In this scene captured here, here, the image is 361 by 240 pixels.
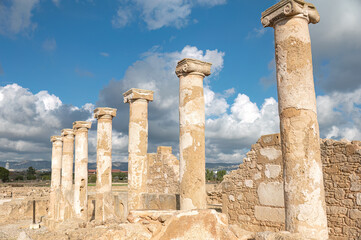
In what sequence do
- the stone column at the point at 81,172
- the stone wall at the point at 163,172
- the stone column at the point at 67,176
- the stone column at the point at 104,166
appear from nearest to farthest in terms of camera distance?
the stone column at the point at 104,166 → the stone wall at the point at 163,172 → the stone column at the point at 81,172 → the stone column at the point at 67,176

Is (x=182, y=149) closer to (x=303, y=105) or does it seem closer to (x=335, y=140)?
(x=303, y=105)

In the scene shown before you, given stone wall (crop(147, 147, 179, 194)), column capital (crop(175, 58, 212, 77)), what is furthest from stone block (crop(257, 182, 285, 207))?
stone wall (crop(147, 147, 179, 194))

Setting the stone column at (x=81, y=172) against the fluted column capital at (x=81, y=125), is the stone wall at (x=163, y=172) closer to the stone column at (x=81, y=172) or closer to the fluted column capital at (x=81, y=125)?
the stone column at (x=81, y=172)

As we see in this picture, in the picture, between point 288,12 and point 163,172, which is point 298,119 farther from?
point 163,172

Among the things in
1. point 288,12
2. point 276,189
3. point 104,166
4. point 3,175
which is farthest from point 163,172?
point 3,175

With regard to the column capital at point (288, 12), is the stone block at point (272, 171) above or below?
below

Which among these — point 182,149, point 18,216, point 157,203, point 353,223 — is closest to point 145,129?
point 157,203

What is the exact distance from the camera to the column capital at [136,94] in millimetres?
10633

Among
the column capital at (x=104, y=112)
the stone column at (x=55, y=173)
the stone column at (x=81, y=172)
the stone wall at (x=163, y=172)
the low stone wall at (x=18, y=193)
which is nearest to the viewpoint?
the column capital at (x=104, y=112)

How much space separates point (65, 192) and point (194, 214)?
13496mm

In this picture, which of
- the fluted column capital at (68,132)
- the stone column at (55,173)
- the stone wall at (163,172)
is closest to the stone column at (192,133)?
the stone wall at (163,172)

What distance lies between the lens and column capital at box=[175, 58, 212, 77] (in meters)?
7.68

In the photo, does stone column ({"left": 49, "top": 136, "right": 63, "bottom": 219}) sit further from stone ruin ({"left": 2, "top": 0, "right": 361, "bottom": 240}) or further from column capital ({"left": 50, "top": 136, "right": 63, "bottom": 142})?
stone ruin ({"left": 2, "top": 0, "right": 361, "bottom": 240})

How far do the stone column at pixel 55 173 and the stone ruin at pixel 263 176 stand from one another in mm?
7361
